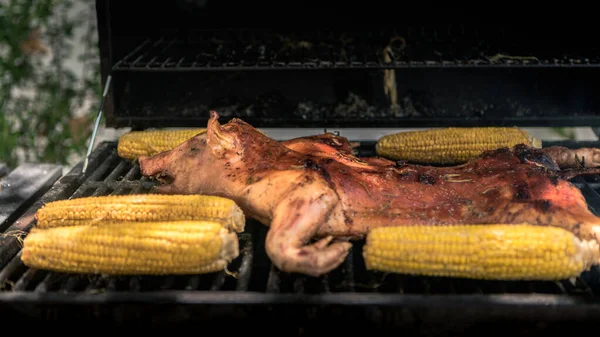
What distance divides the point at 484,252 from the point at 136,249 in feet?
5.74

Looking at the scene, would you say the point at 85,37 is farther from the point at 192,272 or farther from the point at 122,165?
the point at 192,272

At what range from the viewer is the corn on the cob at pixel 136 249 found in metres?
3.05

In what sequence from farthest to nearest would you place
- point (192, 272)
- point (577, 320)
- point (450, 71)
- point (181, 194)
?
point (450, 71)
point (181, 194)
point (192, 272)
point (577, 320)

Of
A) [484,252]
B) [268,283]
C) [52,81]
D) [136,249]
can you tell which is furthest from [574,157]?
[52,81]

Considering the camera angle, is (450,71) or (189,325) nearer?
(189,325)

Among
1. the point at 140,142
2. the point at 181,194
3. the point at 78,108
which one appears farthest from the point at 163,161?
the point at 78,108

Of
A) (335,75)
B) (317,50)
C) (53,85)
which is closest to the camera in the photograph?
(317,50)

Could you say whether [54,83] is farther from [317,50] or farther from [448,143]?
[448,143]

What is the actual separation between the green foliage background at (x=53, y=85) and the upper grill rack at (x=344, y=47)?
2872mm

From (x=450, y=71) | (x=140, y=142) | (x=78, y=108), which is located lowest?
(x=78, y=108)

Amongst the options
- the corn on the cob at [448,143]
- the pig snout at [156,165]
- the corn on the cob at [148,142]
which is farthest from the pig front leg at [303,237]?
the corn on the cob at [148,142]

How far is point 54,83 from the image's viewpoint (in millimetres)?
7797

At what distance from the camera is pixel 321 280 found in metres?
3.14

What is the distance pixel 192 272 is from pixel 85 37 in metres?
5.71
